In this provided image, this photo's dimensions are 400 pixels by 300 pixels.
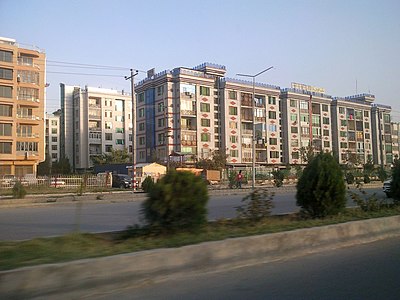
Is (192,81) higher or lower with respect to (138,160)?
higher

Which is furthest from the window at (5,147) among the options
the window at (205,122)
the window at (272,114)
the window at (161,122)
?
the window at (272,114)

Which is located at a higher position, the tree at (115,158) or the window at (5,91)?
the window at (5,91)

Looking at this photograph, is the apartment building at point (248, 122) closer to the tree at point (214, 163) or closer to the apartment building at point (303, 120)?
the apartment building at point (303, 120)

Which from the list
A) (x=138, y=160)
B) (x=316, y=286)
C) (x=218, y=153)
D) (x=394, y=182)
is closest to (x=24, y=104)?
(x=138, y=160)

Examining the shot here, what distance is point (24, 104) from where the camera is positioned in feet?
224

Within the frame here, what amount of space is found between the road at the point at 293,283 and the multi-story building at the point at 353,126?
9455 cm

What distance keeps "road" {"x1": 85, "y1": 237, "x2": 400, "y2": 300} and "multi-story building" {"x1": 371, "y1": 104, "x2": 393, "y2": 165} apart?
10898 centimetres

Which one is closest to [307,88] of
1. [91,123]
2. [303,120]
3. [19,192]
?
[303,120]

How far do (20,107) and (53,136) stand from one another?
4783 centimetres

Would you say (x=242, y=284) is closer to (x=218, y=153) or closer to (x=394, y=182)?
(x=394, y=182)

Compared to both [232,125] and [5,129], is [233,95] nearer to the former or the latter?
[232,125]

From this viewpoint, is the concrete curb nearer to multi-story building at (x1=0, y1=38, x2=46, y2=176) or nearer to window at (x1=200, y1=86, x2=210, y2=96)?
multi-story building at (x1=0, y1=38, x2=46, y2=176)

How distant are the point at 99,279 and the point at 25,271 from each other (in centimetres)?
92

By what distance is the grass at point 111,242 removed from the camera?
19.3 ft
